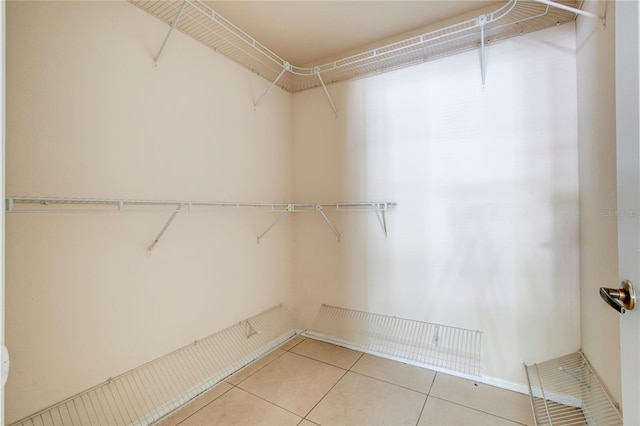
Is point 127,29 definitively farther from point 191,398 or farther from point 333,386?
point 333,386

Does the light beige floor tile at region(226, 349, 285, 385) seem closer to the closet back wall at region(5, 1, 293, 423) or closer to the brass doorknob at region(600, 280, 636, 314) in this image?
the closet back wall at region(5, 1, 293, 423)

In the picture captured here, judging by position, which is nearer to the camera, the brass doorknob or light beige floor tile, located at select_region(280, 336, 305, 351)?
the brass doorknob

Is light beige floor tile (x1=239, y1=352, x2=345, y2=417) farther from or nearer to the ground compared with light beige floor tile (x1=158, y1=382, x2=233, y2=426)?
nearer to the ground

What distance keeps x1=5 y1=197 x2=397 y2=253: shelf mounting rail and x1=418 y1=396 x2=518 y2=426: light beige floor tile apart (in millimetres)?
1144

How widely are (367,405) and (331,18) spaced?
8.25 ft

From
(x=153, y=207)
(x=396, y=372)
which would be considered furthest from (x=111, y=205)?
(x=396, y=372)

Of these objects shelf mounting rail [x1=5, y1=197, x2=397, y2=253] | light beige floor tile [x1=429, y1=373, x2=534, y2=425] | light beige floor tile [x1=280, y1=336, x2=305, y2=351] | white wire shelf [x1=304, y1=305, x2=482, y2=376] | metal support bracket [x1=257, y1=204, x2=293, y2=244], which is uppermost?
shelf mounting rail [x1=5, y1=197, x2=397, y2=253]

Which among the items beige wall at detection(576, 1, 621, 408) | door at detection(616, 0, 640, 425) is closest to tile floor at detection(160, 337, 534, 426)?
beige wall at detection(576, 1, 621, 408)

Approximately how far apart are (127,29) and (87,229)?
1.06 m

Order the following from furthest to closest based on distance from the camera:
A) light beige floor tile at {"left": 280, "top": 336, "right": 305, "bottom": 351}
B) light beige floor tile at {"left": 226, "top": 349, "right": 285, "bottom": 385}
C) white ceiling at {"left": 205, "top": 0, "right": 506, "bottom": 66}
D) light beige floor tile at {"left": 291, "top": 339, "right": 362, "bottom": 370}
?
light beige floor tile at {"left": 280, "top": 336, "right": 305, "bottom": 351}
light beige floor tile at {"left": 291, "top": 339, "right": 362, "bottom": 370}
light beige floor tile at {"left": 226, "top": 349, "right": 285, "bottom": 385}
white ceiling at {"left": 205, "top": 0, "right": 506, "bottom": 66}

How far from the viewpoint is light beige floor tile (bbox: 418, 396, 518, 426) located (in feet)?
4.96

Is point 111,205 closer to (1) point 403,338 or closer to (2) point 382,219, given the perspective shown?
(2) point 382,219

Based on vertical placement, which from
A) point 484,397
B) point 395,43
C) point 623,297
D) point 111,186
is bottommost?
point 484,397

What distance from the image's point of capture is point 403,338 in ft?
7.09
